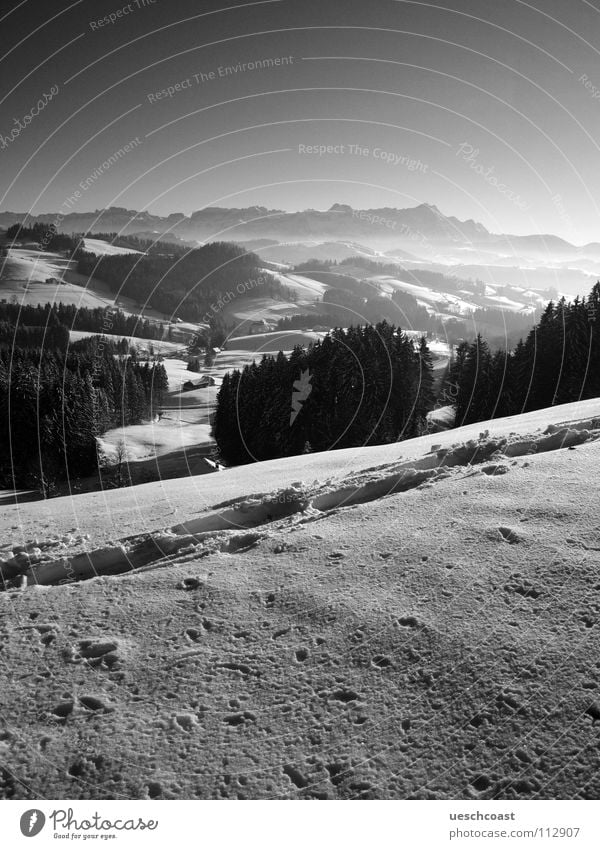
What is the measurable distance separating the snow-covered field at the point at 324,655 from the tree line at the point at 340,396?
1636 inches

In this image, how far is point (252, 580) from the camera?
198 inches

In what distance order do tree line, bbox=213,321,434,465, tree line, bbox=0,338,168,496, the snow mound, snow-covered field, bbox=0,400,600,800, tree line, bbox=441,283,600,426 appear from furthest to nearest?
tree line, bbox=0,338,168,496, tree line, bbox=213,321,434,465, tree line, bbox=441,283,600,426, the snow mound, snow-covered field, bbox=0,400,600,800

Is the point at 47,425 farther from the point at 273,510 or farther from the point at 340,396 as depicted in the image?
the point at 273,510

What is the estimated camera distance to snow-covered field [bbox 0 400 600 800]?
3.24 m

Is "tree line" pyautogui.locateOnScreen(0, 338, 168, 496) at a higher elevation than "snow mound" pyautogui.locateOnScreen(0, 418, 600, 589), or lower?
lower

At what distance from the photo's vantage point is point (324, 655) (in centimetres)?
399

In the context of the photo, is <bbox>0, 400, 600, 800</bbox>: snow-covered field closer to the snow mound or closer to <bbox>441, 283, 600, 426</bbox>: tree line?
the snow mound

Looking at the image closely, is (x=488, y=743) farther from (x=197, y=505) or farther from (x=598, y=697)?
(x=197, y=505)

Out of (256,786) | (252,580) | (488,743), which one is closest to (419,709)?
(488,743)

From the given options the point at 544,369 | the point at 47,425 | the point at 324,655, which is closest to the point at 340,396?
the point at 544,369

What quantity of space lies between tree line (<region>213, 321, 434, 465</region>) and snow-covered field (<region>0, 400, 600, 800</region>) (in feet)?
136

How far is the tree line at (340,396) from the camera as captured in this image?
4978 cm

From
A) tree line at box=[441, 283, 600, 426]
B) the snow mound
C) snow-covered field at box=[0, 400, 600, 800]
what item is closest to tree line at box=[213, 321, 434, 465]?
tree line at box=[441, 283, 600, 426]

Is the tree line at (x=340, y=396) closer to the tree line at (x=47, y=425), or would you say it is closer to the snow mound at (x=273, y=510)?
the tree line at (x=47, y=425)
